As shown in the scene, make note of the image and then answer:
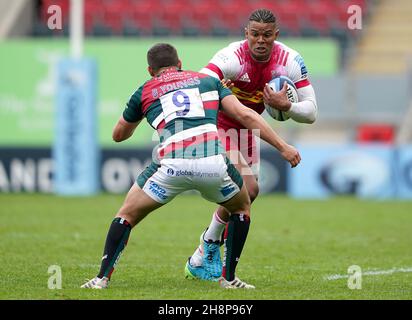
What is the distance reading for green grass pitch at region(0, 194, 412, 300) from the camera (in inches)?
296

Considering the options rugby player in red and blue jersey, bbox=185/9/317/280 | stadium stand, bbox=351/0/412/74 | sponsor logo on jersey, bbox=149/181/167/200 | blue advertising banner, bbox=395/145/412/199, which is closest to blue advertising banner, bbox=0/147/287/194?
blue advertising banner, bbox=395/145/412/199

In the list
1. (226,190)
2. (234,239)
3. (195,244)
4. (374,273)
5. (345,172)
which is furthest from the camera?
(345,172)

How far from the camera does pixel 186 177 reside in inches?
285

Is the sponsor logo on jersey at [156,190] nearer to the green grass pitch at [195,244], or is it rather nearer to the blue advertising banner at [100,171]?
the green grass pitch at [195,244]

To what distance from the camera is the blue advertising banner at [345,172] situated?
1836cm

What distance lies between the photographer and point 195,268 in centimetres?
843

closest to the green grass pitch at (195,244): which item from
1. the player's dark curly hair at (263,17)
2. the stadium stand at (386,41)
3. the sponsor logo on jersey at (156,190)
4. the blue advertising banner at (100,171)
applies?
the sponsor logo on jersey at (156,190)

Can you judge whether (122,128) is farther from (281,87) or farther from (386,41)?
(386,41)

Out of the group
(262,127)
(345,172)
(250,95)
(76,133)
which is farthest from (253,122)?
(76,133)

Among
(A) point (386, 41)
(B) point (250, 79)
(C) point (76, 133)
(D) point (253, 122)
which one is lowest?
(C) point (76, 133)

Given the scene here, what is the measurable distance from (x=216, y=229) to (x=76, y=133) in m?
10.6

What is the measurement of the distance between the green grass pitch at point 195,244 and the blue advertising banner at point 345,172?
857 millimetres

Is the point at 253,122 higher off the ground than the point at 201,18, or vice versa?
the point at 201,18

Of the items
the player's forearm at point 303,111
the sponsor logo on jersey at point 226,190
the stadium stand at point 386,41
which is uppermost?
the stadium stand at point 386,41
